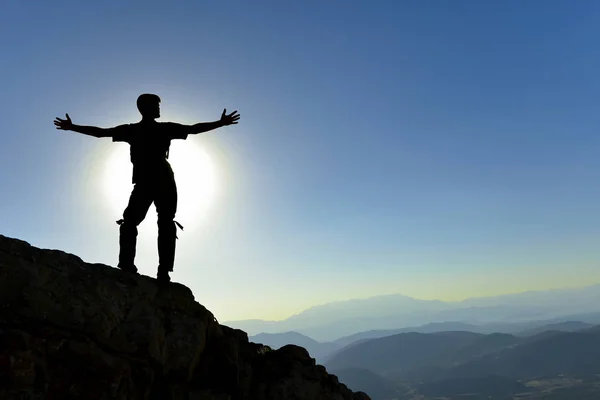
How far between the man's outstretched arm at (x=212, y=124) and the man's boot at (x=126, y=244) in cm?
329

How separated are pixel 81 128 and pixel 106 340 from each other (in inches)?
245

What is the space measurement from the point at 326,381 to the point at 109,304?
775 centimetres

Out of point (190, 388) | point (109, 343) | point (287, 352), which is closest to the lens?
point (109, 343)

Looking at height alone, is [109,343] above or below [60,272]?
below

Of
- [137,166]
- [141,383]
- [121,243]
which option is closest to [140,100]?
[137,166]

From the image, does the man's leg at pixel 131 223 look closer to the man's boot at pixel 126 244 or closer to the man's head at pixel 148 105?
the man's boot at pixel 126 244

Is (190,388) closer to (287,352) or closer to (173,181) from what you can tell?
(287,352)

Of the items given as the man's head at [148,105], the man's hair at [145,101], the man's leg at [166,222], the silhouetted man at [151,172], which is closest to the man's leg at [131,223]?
the silhouetted man at [151,172]

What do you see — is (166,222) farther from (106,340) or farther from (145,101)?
(106,340)

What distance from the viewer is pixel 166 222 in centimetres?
1216

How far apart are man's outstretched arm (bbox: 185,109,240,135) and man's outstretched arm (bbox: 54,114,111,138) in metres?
2.40

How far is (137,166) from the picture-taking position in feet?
39.1

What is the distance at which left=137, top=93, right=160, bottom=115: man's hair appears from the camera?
1205cm

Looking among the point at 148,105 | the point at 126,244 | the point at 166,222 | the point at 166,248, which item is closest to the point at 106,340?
the point at 126,244
